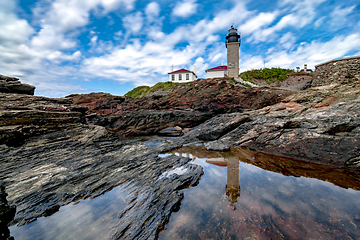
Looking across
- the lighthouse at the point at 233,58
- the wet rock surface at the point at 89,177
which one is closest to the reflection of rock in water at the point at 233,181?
the wet rock surface at the point at 89,177

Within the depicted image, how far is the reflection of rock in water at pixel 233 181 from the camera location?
536cm

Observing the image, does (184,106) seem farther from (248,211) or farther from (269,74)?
(269,74)

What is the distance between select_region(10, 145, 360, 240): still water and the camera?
3.81 metres

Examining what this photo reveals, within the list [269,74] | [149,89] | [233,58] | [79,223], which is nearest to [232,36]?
[233,58]

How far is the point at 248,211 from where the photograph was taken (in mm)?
4535

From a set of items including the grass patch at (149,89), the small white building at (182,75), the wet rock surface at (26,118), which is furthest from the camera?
the small white building at (182,75)

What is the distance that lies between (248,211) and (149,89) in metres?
47.7

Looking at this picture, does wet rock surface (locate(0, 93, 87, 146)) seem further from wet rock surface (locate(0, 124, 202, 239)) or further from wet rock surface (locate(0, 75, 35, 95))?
wet rock surface (locate(0, 75, 35, 95))

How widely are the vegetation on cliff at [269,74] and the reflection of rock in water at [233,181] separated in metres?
25.8

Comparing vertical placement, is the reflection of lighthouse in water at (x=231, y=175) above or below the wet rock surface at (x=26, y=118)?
below

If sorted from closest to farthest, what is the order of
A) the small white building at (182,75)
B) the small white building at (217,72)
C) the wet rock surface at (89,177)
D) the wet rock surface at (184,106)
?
the wet rock surface at (89,177)
the wet rock surface at (184,106)
the small white building at (217,72)
the small white building at (182,75)

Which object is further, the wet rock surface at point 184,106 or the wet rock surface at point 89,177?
the wet rock surface at point 184,106

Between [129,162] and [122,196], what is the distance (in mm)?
2942

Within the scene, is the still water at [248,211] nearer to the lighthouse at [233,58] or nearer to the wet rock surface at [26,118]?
the wet rock surface at [26,118]
